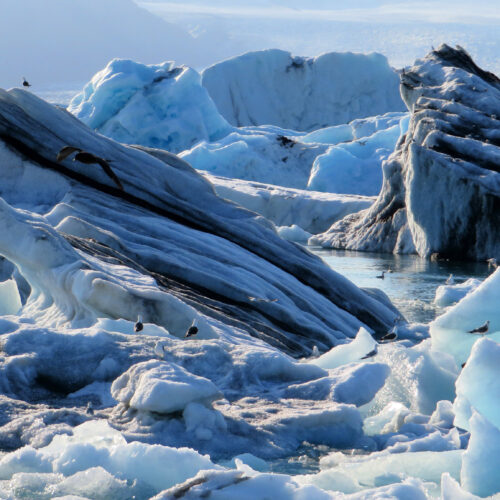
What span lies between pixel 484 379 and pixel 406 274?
14.3 m

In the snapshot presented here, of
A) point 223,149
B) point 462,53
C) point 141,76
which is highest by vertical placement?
point 462,53

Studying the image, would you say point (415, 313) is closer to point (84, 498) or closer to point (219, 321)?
point (219, 321)

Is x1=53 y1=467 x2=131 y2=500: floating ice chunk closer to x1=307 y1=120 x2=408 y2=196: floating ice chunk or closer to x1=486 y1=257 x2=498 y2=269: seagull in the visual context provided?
x1=486 y1=257 x2=498 y2=269: seagull

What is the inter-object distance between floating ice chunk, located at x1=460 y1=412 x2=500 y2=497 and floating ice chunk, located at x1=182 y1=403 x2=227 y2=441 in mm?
1232

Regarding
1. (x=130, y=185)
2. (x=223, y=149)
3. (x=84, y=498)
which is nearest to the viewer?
(x=84, y=498)

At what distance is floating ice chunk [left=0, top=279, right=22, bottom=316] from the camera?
6.70 meters

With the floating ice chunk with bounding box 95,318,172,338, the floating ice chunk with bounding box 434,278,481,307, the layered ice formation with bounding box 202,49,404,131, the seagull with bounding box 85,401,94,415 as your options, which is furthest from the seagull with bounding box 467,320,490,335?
the layered ice formation with bounding box 202,49,404,131

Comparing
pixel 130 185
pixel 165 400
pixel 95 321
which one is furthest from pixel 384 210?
pixel 165 400

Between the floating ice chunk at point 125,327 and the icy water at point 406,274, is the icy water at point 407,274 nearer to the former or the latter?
the icy water at point 406,274

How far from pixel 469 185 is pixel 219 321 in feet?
45.5

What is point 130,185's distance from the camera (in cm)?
962

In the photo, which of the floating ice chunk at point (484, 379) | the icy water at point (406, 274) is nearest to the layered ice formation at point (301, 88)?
the icy water at point (406, 274)

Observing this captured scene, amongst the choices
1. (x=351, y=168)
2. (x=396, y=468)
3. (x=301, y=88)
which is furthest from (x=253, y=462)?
(x=301, y=88)

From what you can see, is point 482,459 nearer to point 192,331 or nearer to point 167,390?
point 167,390
